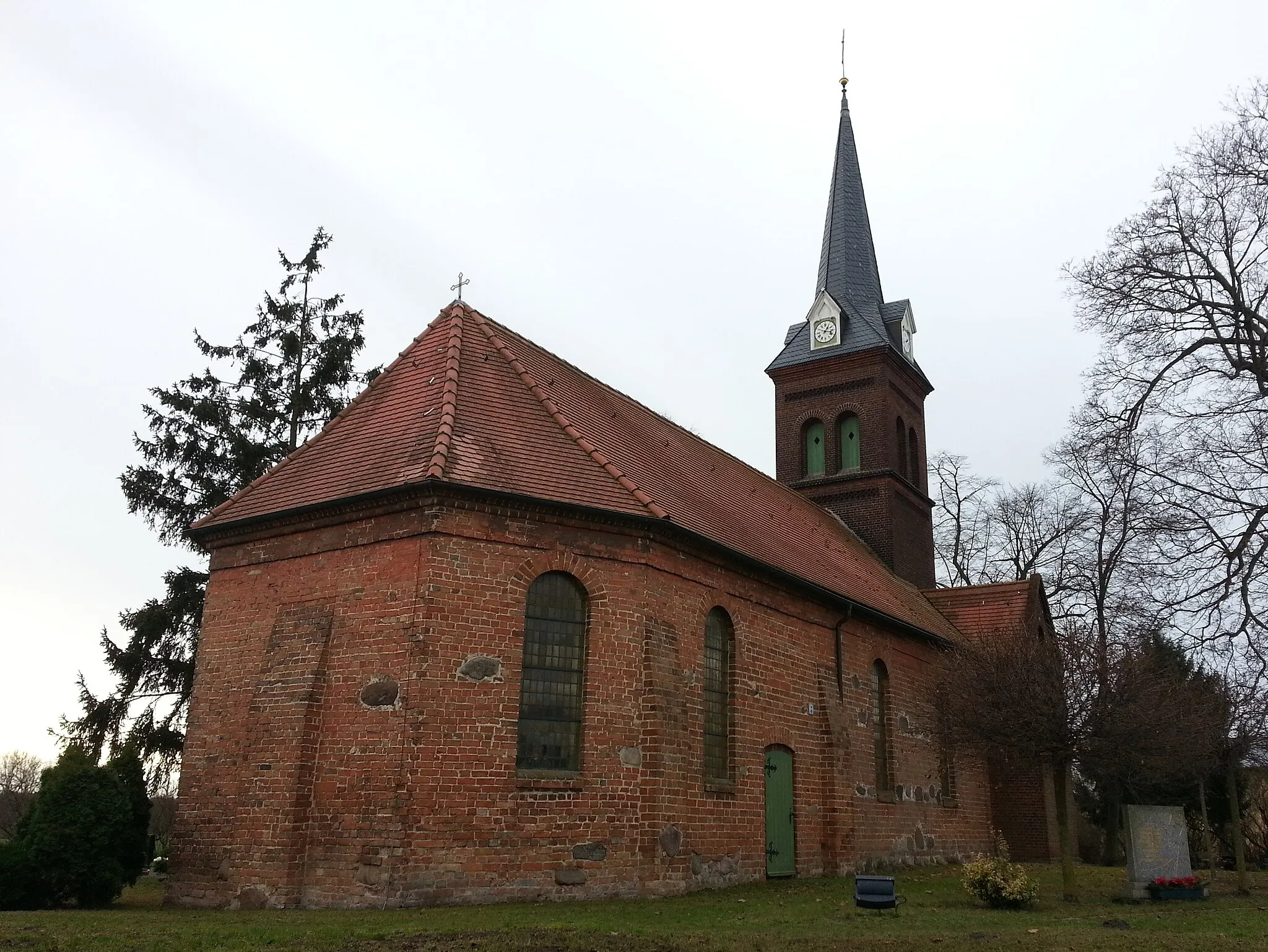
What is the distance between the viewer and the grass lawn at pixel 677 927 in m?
9.50

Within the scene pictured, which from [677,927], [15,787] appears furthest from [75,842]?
[15,787]

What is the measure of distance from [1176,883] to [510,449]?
11493mm

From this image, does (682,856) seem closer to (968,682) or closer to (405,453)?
(968,682)

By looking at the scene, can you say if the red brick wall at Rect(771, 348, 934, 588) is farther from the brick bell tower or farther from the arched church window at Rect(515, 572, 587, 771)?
the arched church window at Rect(515, 572, 587, 771)

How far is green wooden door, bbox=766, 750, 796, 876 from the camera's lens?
16812 millimetres

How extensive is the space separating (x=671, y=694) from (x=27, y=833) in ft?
29.5

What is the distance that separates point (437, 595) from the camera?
13625 mm

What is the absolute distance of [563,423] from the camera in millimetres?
16328

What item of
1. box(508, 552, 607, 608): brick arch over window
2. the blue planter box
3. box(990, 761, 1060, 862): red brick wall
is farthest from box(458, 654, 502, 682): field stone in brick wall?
box(990, 761, 1060, 862): red brick wall

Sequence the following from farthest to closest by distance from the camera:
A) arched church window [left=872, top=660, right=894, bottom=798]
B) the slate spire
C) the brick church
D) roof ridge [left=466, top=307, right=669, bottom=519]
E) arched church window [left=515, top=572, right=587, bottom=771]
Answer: the slate spire → arched church window [left=872, top=660, right=894, bottom=798] → roof ridge [left=466, top=307, right=669, bottom=519] → arched church window [left=515, top=572, right=587, bottom=771] → the brick church

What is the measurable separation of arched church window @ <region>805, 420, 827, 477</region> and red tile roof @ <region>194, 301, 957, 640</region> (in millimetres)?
8874

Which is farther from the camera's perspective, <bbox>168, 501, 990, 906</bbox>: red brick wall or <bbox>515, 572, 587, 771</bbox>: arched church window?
<bbox>515, 572, 587, 771</bbox>: arched church window

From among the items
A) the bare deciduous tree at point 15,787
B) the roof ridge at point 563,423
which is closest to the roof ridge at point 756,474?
the roof ridge at point 563,423

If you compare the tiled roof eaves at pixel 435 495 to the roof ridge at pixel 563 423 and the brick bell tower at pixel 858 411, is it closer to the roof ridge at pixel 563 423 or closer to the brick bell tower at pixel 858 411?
the roof ridge at pixel 563 423
